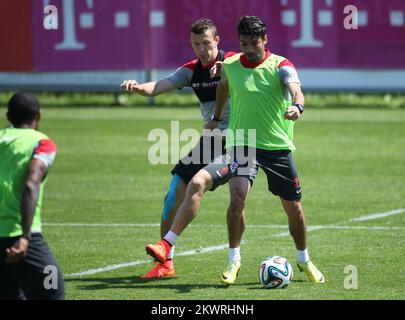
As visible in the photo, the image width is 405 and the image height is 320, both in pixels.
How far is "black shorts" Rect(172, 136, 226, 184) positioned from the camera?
11820 mm

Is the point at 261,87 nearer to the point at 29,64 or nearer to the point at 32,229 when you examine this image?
the point at 32,229

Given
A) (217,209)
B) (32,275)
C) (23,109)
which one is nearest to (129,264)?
(32,275)

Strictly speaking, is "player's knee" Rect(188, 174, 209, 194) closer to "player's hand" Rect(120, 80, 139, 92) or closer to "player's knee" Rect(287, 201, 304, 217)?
"player's knee" Rect(287, 201, 304, 217)

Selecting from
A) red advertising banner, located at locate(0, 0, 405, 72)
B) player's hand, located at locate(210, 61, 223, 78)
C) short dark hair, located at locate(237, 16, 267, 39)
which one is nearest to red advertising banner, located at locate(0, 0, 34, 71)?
red advertising banner, located at locate(0, 0, 405, 72)

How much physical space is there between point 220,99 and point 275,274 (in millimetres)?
2098

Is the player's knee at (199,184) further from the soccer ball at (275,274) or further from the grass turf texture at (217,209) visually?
the soccer ball at (275,274)

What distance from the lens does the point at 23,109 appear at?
826 cm

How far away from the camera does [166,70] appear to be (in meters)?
30.5

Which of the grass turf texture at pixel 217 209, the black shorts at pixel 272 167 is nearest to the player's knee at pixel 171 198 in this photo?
the grass turf texture at pixel 217 209

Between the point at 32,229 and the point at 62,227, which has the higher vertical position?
the point at 32,229

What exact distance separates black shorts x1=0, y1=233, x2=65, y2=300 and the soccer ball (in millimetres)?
2951

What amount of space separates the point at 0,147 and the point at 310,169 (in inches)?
512

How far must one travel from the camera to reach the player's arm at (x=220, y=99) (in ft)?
37.7
